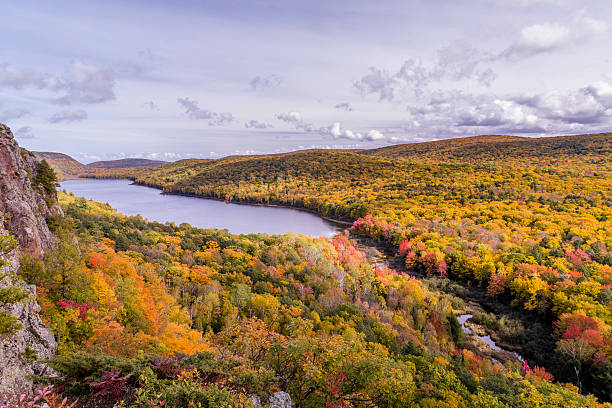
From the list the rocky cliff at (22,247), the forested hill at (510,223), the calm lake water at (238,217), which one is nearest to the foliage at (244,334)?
the rocky cliff at (22,247)

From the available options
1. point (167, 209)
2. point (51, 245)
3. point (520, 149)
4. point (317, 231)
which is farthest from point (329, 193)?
point (520, 149)

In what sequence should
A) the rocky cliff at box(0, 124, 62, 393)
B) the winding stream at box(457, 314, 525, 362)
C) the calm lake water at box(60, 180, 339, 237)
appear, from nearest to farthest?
the rocky cliff at box(0, 124, 62, 393) → the winding stream at box(457, 314, 525, 362) → the calm lake water at box(60, 180, 339, 237)

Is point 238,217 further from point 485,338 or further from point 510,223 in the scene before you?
point 485,338

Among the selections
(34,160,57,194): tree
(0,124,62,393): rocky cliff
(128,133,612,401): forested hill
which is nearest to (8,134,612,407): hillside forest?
(128,133,612,401): forested hill

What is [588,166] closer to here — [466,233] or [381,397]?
[466,233]

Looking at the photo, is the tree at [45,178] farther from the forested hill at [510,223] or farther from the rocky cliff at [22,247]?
the forested hill at [510,223]

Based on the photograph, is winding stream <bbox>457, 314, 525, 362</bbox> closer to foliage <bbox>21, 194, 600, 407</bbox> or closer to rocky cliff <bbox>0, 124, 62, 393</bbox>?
foliage <bbox>21, 194, 600, 407</bbox>

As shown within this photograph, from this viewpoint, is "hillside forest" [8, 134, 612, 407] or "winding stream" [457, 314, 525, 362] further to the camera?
"winding stream" [457, 314, 525, 362]

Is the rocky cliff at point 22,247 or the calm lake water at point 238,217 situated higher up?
the rocky cliff at point 22,247

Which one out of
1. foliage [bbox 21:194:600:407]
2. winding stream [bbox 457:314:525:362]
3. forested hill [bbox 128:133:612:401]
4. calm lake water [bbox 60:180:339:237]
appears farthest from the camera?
calm lake water [bbox 60:180:339:237]
